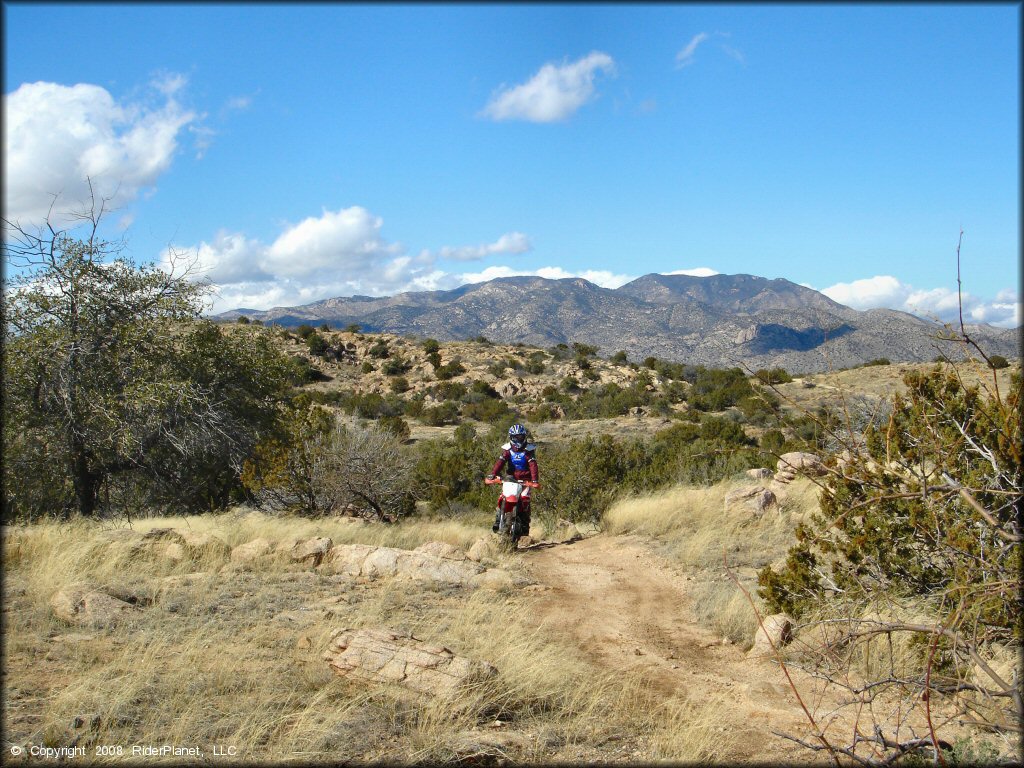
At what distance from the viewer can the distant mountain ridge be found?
5919 cm

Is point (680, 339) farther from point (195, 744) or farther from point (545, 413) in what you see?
point (195, 744)

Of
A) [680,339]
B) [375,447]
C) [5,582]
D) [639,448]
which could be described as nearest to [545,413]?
[639,448]

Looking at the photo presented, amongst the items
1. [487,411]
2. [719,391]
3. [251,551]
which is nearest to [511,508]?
[251,551]

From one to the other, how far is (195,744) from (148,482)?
9.43 metres

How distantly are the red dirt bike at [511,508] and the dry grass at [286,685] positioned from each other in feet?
10.9

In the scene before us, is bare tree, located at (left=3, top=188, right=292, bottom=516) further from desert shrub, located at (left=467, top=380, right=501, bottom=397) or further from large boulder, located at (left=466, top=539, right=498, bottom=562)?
desert shrub, located at (left=467, top=380, right=501, bottom=397)

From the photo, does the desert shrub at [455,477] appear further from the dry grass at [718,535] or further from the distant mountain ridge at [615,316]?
the distant mountain ridge at [615,316]

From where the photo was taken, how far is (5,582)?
23.3 ft

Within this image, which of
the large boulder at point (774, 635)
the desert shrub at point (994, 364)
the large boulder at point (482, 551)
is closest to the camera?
the desert shrub at point (994, 364)

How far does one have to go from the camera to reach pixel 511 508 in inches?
444

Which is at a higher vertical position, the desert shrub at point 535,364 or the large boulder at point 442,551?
the desert shrub at point 535,364

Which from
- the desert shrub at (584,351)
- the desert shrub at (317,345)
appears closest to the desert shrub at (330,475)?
the desert shrub at (317,345)

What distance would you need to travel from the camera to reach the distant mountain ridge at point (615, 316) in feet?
194

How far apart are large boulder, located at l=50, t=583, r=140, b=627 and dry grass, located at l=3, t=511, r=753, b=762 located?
0.11 metres
